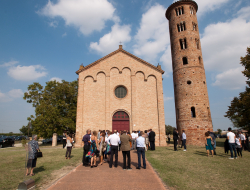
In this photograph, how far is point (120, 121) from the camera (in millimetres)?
17906

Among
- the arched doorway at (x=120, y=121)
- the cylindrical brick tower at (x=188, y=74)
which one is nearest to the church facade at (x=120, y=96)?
the arched doorway at (x=120, y=121)

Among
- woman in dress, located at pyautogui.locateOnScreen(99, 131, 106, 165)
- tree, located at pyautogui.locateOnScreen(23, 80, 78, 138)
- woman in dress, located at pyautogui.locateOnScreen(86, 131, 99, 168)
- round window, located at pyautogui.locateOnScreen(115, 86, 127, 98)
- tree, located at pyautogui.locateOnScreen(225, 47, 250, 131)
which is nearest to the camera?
woman in dress, located at pyautogui.locateOnScreen(86, 131, 99, 168)

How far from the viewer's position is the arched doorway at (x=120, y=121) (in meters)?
17.8

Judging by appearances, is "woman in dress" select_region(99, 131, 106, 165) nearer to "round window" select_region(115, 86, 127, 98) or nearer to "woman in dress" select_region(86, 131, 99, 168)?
"woman in dress" select_region(86, 131, 99, 168)

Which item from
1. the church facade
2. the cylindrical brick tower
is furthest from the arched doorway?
the cylindrical brick tower

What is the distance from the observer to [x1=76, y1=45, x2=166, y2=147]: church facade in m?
17.6

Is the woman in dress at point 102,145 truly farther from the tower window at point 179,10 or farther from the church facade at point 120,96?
the tower window at point 179,10

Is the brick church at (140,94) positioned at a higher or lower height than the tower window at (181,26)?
lower

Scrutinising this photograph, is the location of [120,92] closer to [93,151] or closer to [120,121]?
[120,121]

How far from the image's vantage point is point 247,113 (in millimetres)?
16547

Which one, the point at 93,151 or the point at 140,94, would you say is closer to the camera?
the point at 93,151

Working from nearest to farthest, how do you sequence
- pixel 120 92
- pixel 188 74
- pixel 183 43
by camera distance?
pixel 120 92, pixel 188 74, pixel 183 43

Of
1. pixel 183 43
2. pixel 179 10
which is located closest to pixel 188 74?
pixel 183 43

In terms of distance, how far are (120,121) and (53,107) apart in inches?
416
